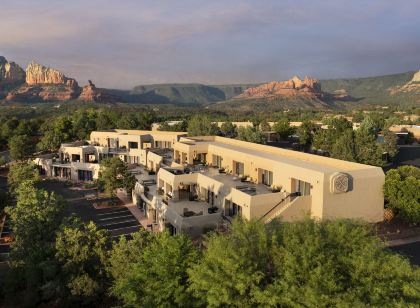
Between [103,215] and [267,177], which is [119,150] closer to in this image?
[103,215]

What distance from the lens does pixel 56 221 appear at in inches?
1020

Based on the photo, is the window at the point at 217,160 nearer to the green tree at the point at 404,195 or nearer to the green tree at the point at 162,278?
the green tree at the point at 404,195

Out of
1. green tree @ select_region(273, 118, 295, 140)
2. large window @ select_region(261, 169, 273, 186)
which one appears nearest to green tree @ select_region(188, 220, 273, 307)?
large window @ select_region(261, 169, 273, 186)

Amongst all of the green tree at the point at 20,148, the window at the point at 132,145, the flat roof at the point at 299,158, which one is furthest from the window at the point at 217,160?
the green tree at the point at 20,148

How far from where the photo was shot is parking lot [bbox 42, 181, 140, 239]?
109 ft

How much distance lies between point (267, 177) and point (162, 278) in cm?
1913

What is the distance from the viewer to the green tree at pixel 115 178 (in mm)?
40031

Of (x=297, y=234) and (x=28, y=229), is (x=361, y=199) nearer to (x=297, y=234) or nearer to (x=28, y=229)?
(x=297, y=234)

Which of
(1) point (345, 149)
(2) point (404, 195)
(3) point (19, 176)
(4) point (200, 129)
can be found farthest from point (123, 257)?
(4) point (200, 129)

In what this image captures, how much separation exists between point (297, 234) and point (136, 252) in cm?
868

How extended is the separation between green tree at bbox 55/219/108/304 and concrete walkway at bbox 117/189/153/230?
12.0 meters

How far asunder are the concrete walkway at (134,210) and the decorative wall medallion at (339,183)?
16.6 meters

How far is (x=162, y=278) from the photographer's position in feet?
54.5

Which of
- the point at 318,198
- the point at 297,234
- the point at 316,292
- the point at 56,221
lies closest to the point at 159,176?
the point at 56,221
